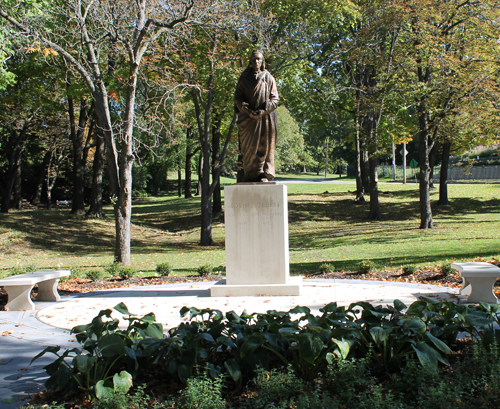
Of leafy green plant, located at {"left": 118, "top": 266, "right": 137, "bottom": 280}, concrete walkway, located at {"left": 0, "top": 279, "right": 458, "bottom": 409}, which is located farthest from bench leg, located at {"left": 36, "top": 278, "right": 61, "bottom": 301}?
leafy green plant, located at {"left": 118, "top": 266, "right": 137, "bottom": 280}

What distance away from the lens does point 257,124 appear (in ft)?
28.6

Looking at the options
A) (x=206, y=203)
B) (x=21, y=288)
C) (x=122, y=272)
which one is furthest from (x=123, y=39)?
(x=206, y=203)

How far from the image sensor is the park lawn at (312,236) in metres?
14.4

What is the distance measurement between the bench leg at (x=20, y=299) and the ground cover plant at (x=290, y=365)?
3974 millimetres

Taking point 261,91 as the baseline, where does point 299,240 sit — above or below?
below

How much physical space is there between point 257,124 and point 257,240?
2.08 m

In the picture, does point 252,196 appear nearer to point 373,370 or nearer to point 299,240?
point 373,370

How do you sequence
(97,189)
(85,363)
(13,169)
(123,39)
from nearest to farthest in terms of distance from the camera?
1. (85,363)
2. (123,39)
3. (97,189)
4. (13,169)

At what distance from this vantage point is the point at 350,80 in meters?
23.6

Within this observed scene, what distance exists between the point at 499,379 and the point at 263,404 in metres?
1.81

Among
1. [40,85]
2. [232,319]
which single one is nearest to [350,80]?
[40,85]

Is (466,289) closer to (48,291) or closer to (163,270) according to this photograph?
(163,270)

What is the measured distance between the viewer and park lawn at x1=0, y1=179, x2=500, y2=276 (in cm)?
1440

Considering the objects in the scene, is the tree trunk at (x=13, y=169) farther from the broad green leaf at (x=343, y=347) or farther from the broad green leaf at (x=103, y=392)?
the broad green leaf at (x=343, y=347)
